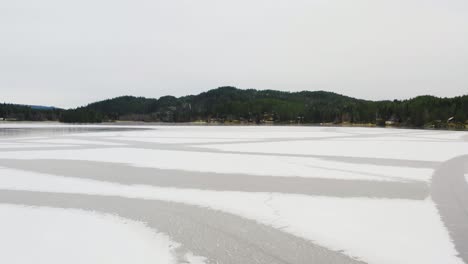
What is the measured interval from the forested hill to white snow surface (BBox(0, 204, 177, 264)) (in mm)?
79432

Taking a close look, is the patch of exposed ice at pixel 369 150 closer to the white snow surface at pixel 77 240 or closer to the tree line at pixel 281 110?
the white snow surface at pixel 77 240

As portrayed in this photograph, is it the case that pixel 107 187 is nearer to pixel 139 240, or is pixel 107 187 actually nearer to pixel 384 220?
pixel 139 240

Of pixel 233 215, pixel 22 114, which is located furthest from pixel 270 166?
pixel 22 114

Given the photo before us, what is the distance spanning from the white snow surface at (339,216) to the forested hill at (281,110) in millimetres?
76366

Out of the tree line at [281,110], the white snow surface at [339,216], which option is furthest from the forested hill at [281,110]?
the white snow surface at [339,216]

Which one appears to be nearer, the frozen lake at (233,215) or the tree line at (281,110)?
the frozen lake at (233,215)

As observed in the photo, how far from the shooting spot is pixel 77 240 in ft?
15.2

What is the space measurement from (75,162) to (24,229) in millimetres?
7344

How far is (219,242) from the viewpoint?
4.61 meters

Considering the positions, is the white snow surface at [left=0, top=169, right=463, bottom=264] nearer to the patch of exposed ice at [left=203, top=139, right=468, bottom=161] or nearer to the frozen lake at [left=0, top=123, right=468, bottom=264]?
the frozen lake at [left=0, top=123, right=468, bottom=264]

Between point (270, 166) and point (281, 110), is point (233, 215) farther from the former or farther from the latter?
point (281, 110)

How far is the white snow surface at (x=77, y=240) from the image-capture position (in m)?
4.07

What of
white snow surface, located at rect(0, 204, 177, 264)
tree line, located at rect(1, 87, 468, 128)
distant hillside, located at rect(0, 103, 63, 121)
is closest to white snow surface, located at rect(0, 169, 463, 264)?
white snow surface, located at rect(0, 204, 177, 264)

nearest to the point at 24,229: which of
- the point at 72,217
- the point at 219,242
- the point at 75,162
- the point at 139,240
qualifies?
the point at 72,217
